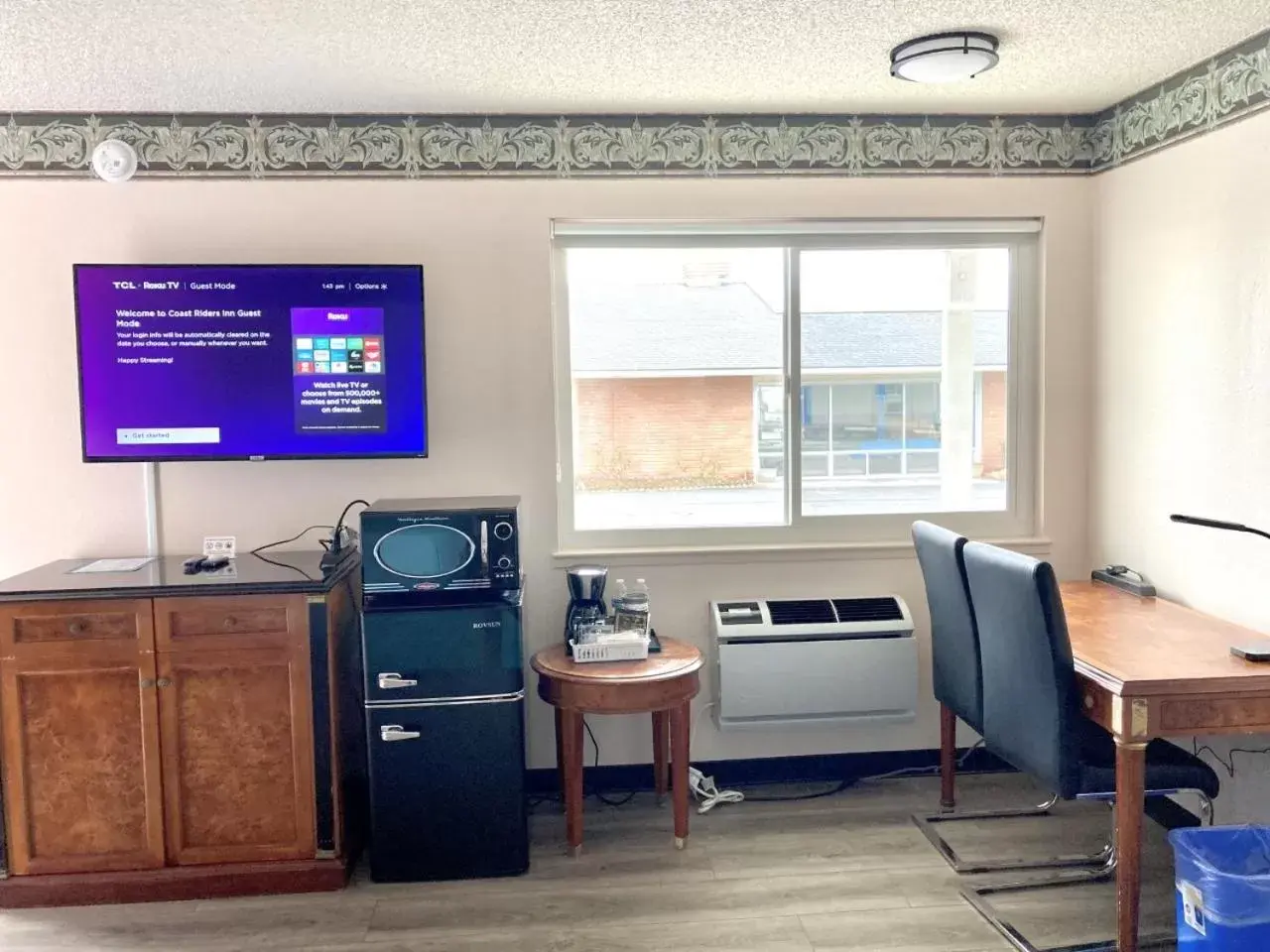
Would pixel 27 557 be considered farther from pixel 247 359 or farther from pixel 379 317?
pixel 379 317

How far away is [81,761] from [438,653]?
41.0 inches

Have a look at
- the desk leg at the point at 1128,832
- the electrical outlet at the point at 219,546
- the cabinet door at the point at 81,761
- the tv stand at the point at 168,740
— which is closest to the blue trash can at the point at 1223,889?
the desk leg at the point at 1128,832

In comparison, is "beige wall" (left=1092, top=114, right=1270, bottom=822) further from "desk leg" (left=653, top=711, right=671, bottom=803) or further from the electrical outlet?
the electrical outlet

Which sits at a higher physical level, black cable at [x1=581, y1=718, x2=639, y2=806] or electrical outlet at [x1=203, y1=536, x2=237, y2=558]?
electrical outlet at [x1=203, y1=536, x2=237, y2=558]

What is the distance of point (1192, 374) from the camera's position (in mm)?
3033

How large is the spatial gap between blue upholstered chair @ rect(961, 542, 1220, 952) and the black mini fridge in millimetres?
1319

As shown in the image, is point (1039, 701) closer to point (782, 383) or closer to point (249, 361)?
point (782, 383)

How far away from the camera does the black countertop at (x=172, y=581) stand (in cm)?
278

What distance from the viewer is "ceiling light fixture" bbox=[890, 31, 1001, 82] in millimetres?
2658

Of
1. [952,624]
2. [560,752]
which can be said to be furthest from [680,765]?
[952,624]

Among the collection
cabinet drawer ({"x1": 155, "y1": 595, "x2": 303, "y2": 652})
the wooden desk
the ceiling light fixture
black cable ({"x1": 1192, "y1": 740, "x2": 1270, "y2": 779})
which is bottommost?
black cable ({"x1": 1192, "y1": 740, "x2": 1270, "y2": 779})

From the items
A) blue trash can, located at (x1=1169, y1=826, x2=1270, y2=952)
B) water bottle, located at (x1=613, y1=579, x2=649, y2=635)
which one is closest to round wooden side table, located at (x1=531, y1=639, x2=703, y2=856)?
water bottle, located at (x1=613, y1=579, x2=649, y2=635)

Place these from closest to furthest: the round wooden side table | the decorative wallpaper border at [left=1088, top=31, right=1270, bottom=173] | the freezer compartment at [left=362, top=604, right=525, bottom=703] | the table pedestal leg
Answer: the decorative wallpaper border at [left=1088, top=31, right=1270, bottom=173] < the freezer compartment at [left=362, top=604, right=525, bottom=703] < the round wooden side table < the table pedestal leg

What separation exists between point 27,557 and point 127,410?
66 centimetres
